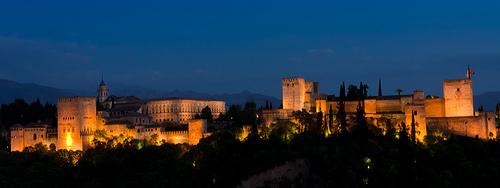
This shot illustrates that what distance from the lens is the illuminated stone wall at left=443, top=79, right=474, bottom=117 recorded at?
56.4 meters

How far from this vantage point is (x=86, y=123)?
199 ft

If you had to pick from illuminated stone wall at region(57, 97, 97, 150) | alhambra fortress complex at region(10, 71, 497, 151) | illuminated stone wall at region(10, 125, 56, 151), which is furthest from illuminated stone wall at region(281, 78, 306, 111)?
illuminated stone wall at region(10, 125, 56, 151)

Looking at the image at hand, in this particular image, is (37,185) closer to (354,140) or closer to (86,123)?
(86,123)

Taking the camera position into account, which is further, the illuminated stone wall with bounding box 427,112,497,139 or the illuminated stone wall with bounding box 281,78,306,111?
the illuminated stone wall with bounding box 281,78,306,111

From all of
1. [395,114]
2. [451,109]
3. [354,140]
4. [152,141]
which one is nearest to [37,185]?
[152,141]

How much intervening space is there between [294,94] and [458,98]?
1611cm

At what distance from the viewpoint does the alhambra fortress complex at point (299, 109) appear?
173ft

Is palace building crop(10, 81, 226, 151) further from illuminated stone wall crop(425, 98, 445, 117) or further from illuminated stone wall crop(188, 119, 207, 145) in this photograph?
illuminated stone wall crop(425, 98, 445, 117)

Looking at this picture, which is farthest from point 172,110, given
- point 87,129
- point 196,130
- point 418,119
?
point 418,119

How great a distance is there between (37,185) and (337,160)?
849 inches

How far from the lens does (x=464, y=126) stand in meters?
52.7

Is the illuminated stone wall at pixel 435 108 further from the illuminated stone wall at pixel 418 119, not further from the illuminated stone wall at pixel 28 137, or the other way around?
the illuminated stone wall at pixel 28 137

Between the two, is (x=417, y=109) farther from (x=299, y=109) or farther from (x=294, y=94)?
(x=294, y=94)

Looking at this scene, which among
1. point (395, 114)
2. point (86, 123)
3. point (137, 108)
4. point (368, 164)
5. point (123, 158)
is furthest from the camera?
point (137, 108)
